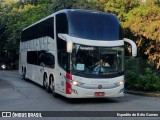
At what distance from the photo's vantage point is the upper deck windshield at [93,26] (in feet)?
52.0

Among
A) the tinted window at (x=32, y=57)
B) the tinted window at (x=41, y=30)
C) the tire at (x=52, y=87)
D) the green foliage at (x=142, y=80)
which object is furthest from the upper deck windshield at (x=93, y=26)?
the tinted window at (x=32, y=57)

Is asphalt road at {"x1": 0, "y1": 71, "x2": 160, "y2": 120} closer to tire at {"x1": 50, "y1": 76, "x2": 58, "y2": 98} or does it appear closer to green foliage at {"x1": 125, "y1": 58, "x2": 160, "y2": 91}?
tire at {"x1": 50, "y1": 76, "x2": 58, "y2": 98}

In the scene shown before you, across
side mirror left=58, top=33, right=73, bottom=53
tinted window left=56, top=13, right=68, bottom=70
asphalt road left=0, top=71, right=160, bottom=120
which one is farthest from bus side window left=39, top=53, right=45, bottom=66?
side mirror left=58, top=33, right=73, bottom=53

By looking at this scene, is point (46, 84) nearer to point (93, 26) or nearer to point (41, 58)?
point (41, 58)

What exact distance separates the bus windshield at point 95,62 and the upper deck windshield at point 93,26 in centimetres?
51

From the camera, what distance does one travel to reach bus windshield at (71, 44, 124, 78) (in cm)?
1550

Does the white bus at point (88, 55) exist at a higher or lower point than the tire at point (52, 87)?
higher

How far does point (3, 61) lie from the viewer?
2045 inches

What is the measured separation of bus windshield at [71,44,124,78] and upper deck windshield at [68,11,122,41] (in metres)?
0.51

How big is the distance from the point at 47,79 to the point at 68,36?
500 cm

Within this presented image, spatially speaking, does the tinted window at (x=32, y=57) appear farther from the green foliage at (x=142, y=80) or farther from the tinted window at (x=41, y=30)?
the green foliage at (x=142, y=80)

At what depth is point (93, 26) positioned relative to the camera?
16125 mm

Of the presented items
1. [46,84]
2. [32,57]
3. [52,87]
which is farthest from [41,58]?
[52,87]

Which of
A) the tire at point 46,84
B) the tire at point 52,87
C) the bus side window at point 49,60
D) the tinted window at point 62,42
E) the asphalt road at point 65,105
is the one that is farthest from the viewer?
the tire at point 46,84
